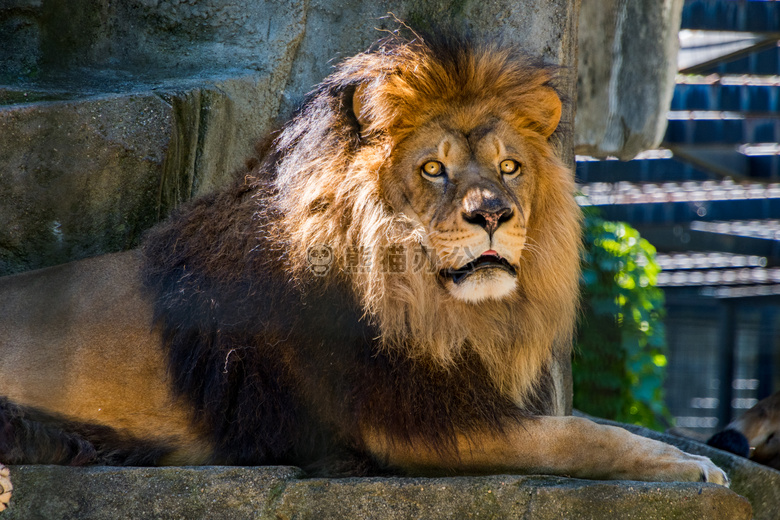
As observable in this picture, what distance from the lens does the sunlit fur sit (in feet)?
9.46

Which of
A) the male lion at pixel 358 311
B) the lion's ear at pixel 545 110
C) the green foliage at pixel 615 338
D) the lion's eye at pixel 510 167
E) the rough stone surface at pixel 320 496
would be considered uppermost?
the lion's ear at pixel 545 110

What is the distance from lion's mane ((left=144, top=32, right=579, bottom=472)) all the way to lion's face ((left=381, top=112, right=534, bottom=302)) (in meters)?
0.05

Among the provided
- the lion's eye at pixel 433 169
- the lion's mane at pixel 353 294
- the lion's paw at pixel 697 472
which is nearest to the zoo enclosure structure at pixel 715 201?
the lion's mane at pixel 353 294

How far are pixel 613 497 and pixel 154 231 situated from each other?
1.84 m

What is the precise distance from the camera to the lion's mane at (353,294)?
2.87 m

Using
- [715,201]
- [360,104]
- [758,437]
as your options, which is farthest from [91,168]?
[715,201]

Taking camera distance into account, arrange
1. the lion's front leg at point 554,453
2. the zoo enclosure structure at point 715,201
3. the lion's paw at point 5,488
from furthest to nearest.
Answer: the zoo enclosure structure at point 715,201, the lion's front leg at point 554,453, the lion's paw at point 5,488

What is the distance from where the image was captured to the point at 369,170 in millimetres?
2961

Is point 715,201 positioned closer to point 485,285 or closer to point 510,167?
point 510,167

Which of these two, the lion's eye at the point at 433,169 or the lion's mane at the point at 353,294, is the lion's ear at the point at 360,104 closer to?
the lion's mane at the point at 353,294

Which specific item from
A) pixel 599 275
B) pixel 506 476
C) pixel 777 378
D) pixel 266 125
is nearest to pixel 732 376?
pixel 777 378

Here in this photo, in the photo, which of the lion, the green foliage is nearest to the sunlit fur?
the lion

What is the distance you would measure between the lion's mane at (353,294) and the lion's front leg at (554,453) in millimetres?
63

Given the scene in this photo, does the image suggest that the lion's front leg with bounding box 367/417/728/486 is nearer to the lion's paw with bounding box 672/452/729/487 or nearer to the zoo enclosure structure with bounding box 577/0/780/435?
the lion's paw with bounding box 672/452/729/487
